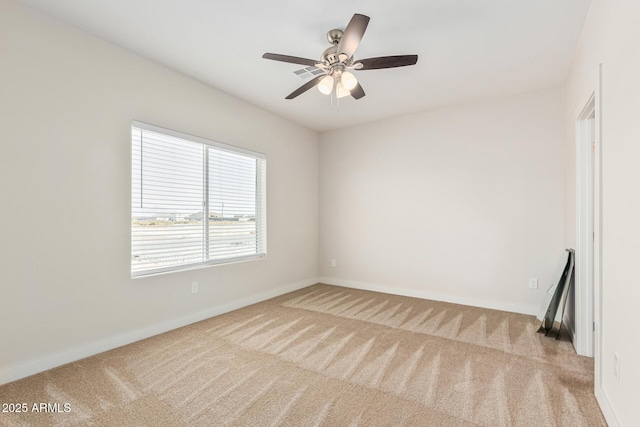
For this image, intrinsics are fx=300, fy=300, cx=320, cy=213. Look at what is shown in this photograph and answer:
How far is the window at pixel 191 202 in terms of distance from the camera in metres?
3.03

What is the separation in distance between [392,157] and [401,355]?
3053 mm

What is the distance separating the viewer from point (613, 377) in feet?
5.49

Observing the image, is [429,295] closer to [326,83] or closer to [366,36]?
[326,83]

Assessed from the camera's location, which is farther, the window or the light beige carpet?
the window

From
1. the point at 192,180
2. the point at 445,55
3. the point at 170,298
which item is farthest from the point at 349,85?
the point at 170,298

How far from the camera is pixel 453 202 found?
4.27 m

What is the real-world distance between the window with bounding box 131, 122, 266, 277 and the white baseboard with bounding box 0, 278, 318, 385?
1.86 feet

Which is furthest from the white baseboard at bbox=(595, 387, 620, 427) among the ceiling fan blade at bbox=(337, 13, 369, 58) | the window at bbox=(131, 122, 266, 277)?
the window at bbox=(131, 122, 266, 277)

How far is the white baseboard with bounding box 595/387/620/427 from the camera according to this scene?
1624 mm

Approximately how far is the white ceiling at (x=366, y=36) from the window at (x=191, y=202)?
0.85 m

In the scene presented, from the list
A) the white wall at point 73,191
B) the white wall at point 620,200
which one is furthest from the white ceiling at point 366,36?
the white wall at point 620,200

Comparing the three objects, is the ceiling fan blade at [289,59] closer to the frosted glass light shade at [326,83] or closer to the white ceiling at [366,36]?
the frosted glass light shade at [326,83]

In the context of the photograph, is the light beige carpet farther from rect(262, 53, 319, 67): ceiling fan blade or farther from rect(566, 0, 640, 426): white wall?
rect(262, 53, 319, 67): ceiling fan blade

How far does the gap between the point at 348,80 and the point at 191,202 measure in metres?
2.24
